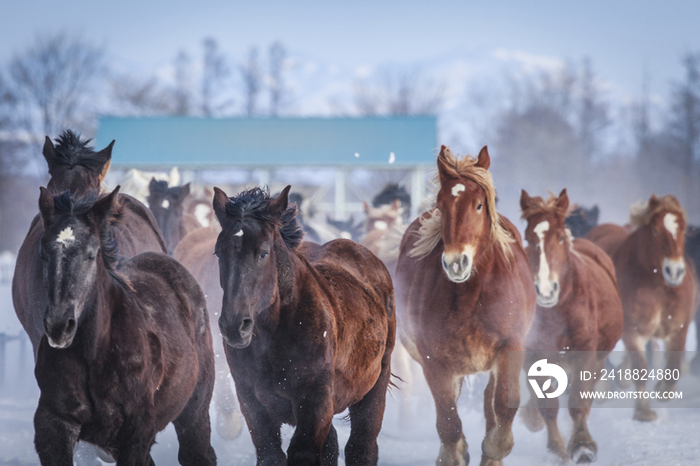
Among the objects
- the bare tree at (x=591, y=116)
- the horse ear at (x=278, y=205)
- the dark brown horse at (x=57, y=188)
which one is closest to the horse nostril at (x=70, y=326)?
the horse ear at (x=278, y=205)

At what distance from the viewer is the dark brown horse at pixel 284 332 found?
3.26 meters

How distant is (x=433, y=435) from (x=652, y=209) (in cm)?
328

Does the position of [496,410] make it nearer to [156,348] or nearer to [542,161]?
[156,348]

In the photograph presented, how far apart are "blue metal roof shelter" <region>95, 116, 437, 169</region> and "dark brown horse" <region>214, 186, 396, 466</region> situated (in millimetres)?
13400

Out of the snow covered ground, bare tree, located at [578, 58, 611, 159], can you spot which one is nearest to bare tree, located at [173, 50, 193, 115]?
bare tree, located at [578, 58, 611, 159]

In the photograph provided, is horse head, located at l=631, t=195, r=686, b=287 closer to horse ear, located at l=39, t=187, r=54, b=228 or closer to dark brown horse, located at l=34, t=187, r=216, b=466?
dark brown horse, located at l=34, t=187, r=216, b=466

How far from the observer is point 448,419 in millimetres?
4793

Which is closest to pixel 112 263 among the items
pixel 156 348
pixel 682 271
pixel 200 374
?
pixel 156 348

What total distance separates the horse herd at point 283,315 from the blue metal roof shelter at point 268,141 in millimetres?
11284

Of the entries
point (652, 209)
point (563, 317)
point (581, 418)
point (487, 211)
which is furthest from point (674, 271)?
point (487, 211)

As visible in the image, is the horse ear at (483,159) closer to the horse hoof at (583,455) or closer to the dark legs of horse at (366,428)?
the dark legs of horse at (366,428)

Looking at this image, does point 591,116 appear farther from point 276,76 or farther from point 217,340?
point 217,340

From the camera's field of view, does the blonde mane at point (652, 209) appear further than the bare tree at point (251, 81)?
No

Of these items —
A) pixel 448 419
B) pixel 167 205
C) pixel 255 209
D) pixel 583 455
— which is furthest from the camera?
pixel 167 205
